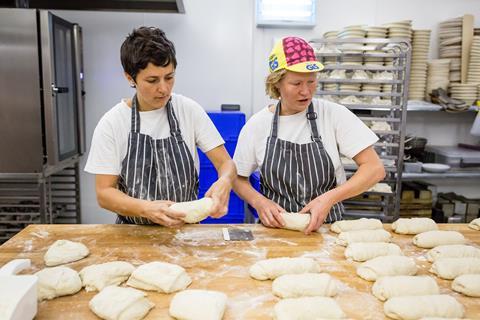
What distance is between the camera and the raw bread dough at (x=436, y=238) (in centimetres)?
182

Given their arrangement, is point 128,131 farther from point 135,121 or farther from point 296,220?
point 296,220

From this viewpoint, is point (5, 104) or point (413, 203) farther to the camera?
point (413, 203)

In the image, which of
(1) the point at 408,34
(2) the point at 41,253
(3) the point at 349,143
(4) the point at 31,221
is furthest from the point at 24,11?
(1) the point at 408,34

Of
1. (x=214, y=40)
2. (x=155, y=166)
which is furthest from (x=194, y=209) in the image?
(x=214, y=40)

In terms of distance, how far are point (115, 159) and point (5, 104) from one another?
1993mm

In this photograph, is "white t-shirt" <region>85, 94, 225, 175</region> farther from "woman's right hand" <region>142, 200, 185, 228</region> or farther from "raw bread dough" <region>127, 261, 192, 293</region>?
"raw bread dough" <region>127, 261, 192, 293</region>

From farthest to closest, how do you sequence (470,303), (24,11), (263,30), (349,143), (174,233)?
(263,30) < (24,11) < (349,143) < (174,233) < (470,303)

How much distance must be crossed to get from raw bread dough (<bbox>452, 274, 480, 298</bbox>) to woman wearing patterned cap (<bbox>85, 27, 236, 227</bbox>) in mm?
982

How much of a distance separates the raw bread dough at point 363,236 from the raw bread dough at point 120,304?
925mm

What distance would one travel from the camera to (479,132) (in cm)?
395

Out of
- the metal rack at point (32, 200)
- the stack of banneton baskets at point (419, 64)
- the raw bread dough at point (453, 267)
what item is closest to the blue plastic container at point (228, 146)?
the metal rack at point (32, 200)

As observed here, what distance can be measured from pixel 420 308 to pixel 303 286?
38cm

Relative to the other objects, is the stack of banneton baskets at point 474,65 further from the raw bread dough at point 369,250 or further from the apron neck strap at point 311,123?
the raw bread dough at point 369,250

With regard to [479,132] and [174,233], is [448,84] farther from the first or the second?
[174,233]
